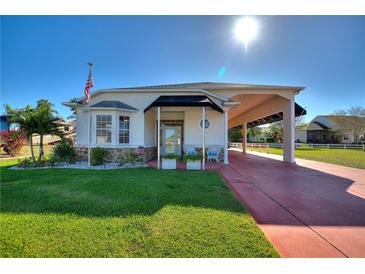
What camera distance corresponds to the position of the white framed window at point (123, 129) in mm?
11234

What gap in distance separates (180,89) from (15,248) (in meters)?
10.2

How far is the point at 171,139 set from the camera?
1383 cm

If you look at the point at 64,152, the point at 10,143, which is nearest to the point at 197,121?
the point at 64,152

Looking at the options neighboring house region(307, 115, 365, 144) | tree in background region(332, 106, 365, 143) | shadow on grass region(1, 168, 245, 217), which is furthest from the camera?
neighboring house region(307, 115, 365, 144)

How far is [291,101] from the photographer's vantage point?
38.8 ft

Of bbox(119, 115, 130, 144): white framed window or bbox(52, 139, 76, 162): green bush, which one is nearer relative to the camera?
bbox(52, 139, 76, 162): green bush

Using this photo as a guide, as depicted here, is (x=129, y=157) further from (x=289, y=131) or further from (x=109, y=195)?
(x=289, y=131)

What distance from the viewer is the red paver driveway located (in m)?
2.92

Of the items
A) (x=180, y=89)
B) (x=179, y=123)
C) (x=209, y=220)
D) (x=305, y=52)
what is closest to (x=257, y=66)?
(x=305, y=52)

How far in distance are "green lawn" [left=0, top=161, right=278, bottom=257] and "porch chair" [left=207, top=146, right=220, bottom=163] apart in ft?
18.8

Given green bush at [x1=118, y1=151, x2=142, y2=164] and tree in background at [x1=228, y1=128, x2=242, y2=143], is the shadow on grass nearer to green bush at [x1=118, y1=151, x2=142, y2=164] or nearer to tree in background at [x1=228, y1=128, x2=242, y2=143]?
green bush at [x1=118, y1=151, x2=142, y2=164]

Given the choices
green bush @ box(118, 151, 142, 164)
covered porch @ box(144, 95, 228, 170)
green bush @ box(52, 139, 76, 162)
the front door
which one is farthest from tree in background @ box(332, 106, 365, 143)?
green bush @ box(52, 139, 76, 162)

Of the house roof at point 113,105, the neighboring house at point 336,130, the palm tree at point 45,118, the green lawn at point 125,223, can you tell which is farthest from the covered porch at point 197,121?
the neighboring house at point 336,130

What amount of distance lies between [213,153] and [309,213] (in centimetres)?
748
